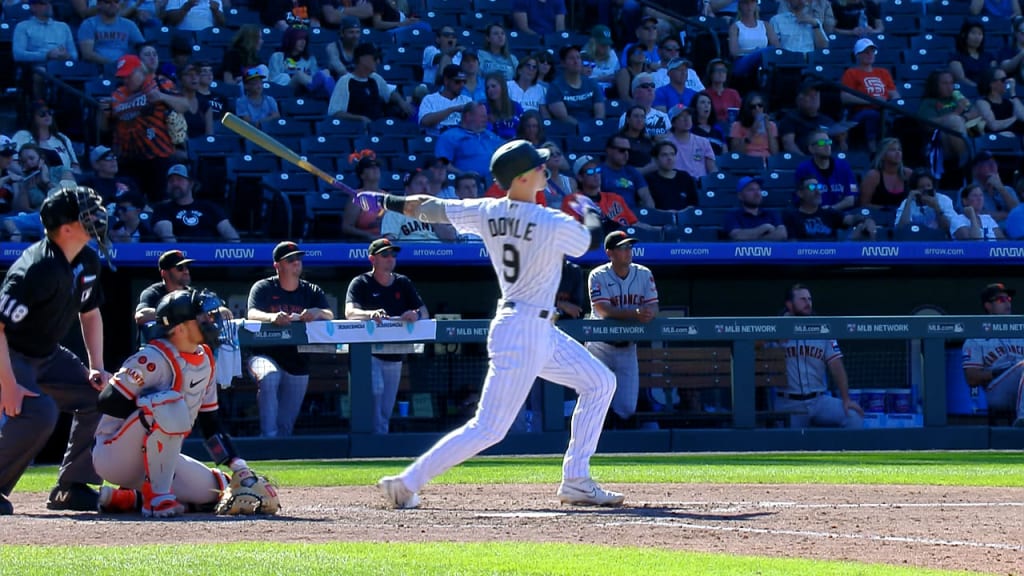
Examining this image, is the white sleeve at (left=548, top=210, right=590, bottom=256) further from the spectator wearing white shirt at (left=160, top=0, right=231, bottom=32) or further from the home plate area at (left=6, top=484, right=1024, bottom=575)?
the spectator wearing white shirt at (left=160, top=0, right=231, bottom=32)

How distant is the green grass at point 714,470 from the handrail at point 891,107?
5.86 metres

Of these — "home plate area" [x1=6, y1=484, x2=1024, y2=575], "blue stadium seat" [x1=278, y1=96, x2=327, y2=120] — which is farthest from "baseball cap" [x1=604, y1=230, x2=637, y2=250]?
"blue stadium seat" [x1=278, y1=96, x2=327, y2=120]

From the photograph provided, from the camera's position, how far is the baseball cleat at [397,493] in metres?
6.91

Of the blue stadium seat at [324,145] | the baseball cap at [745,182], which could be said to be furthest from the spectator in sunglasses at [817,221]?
the blue stadium seat at [324,145]

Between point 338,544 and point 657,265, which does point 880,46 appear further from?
point 338,544

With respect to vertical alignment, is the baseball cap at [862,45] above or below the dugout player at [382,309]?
above

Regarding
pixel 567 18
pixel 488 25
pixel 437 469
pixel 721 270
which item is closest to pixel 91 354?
pixel 437 469

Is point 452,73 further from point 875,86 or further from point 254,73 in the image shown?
point 875,86

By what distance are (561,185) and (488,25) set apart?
3382 mm

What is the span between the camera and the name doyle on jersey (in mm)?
6676

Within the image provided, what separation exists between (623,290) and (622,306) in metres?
0.14

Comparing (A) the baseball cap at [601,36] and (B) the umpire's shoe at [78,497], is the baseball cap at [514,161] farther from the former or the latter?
(A) the baseball cap at [601,36]

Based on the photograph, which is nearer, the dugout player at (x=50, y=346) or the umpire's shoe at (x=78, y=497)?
the dugout player at (x=50, y=346)

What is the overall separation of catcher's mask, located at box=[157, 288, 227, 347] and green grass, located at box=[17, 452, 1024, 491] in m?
→ 2.42
